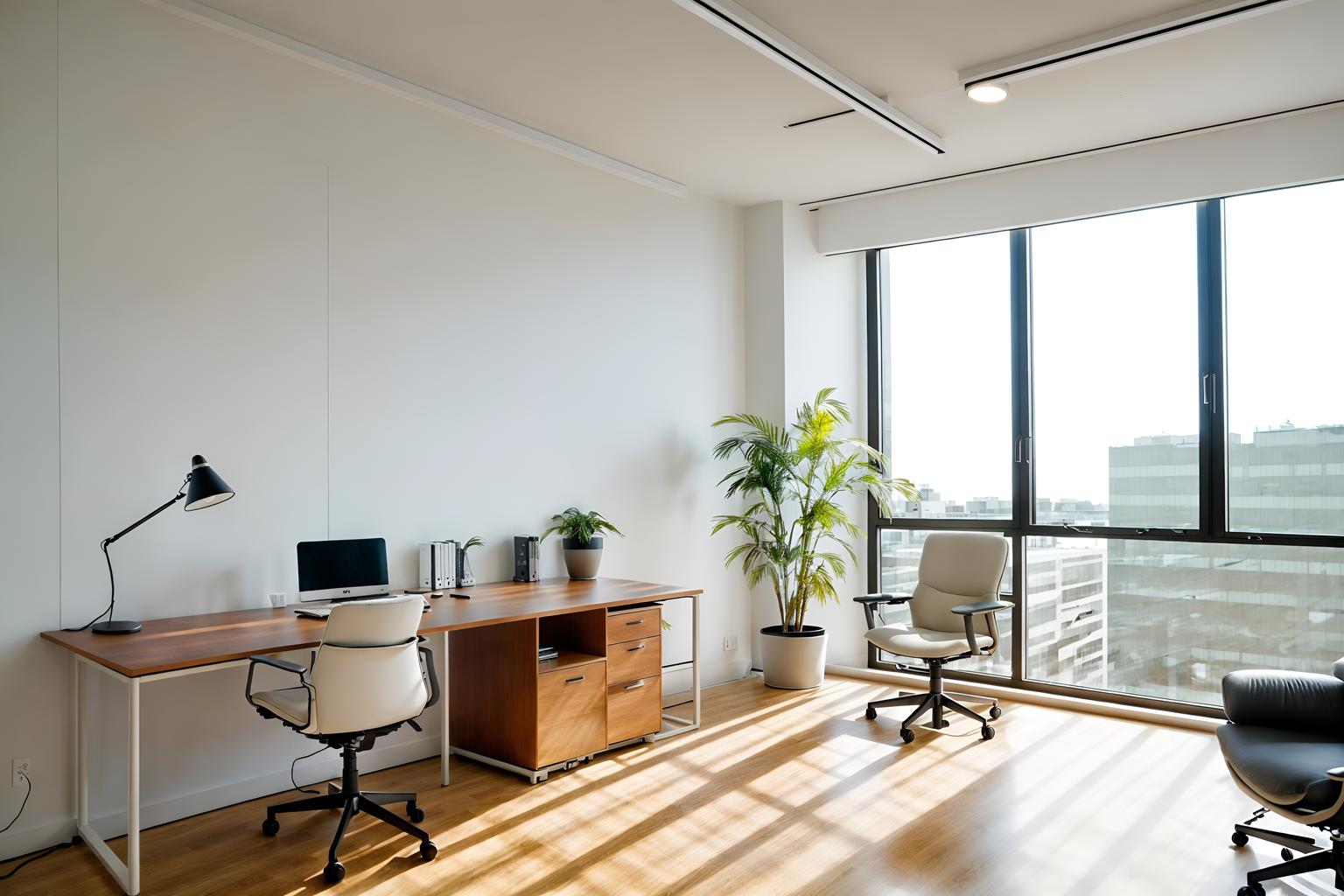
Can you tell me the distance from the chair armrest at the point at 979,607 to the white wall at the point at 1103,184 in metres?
2.34

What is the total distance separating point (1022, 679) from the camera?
5.72 meters

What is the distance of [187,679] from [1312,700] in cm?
419

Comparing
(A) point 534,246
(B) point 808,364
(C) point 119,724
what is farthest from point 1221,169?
(C) point 119,724

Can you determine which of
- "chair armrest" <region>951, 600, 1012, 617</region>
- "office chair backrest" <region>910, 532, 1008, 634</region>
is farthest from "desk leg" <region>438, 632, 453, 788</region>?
"office chair backrest" <region>910, 532, 1008, 634</region>

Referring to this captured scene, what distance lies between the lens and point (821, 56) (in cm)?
402

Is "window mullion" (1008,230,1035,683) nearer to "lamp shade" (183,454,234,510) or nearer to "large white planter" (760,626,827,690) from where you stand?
"large white planter" (760,626,827,690)

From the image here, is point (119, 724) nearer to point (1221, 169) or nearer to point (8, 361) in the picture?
point (8, 361)

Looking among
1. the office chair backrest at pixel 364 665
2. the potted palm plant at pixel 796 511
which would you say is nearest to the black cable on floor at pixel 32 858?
the office chair backrest at pixel 364 665

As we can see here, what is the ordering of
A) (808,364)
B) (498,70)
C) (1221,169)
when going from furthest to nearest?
(808,364) → (1221,169) → (498,70)

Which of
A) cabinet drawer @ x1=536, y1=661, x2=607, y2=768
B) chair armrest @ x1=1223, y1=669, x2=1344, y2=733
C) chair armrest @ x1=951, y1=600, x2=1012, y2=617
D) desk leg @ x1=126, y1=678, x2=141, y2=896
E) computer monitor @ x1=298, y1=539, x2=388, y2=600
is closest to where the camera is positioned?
desk leg @ x1=126, y1=678, x2=141, y2=896

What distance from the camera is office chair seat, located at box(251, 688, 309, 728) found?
10.3 feet

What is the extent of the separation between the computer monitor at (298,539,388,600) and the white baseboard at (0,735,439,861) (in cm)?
75

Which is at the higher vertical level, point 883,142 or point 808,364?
point 883,142

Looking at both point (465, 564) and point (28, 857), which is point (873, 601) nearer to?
point (465, 564)
